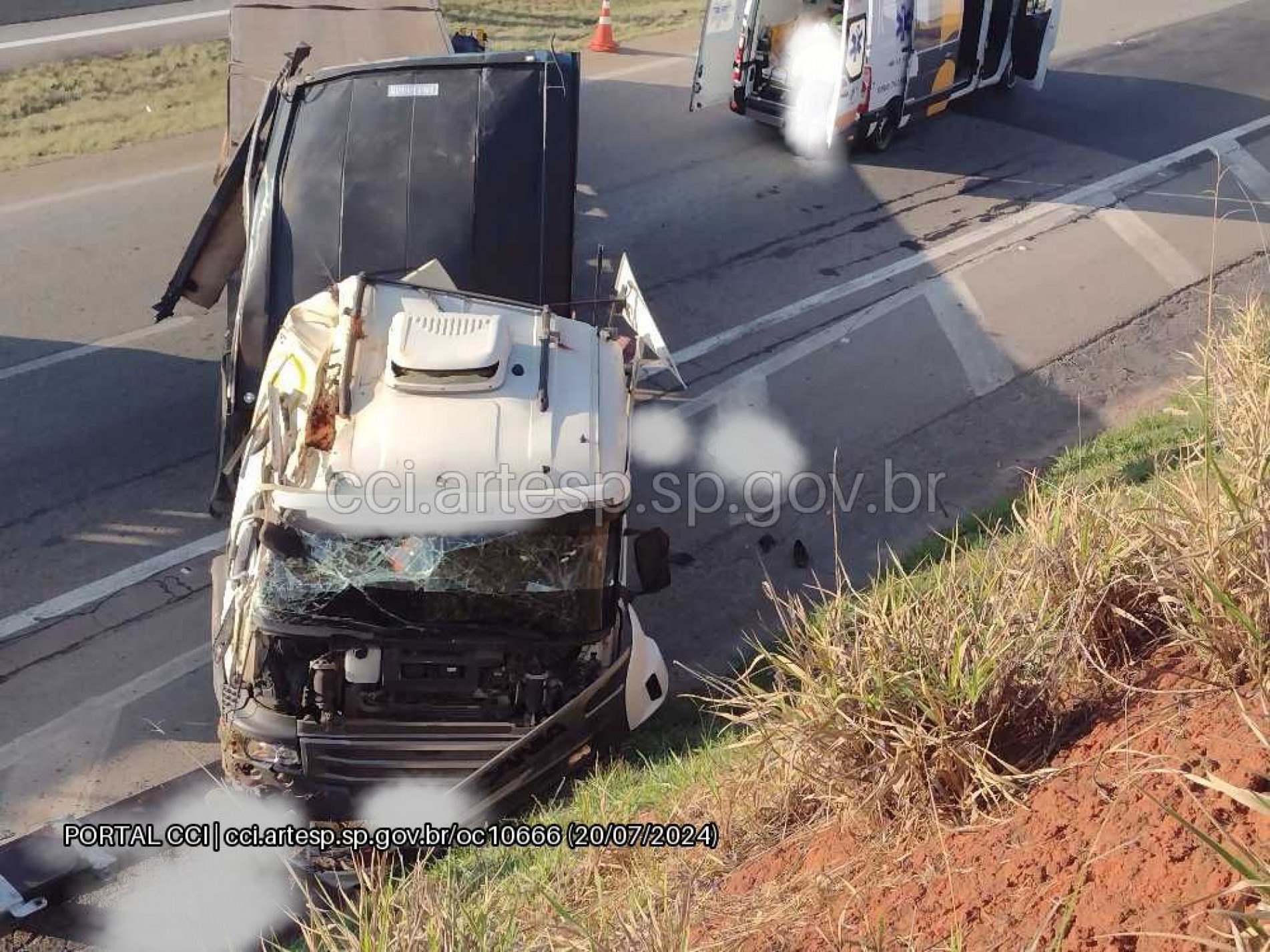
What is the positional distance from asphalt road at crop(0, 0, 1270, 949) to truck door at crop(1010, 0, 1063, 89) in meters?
0.60

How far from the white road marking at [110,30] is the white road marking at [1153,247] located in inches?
501

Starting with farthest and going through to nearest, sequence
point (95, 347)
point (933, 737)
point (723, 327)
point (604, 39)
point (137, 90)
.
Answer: point (604, 39) < point (137, 90) < point (723, 327) < point (95, 347) < point (933, 737)

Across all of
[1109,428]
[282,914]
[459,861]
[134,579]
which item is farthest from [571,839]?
[1109,428]

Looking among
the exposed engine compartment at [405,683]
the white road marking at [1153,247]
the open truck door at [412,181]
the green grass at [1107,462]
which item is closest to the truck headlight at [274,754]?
the exposed engine compartment at [405,683]

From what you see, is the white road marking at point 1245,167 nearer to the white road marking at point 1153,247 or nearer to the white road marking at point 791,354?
the white road marking at point 1153,247

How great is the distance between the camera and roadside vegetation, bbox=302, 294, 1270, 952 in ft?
13.9

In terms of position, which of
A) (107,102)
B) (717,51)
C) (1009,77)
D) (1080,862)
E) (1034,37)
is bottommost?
(107,102)

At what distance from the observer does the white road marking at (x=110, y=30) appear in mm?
18188

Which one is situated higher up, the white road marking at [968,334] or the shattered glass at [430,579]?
the shattered glass at [430,579]

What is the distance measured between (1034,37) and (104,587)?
13739 millimetres

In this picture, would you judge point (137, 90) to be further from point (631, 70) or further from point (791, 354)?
point (791, 354)

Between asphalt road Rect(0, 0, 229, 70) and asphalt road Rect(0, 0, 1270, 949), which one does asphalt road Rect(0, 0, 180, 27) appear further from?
asphalt road Rect(0, 0, 1270, 949)

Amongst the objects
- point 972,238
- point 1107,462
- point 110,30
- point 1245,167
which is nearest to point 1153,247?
point 972,238

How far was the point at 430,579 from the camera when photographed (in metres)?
6.00
